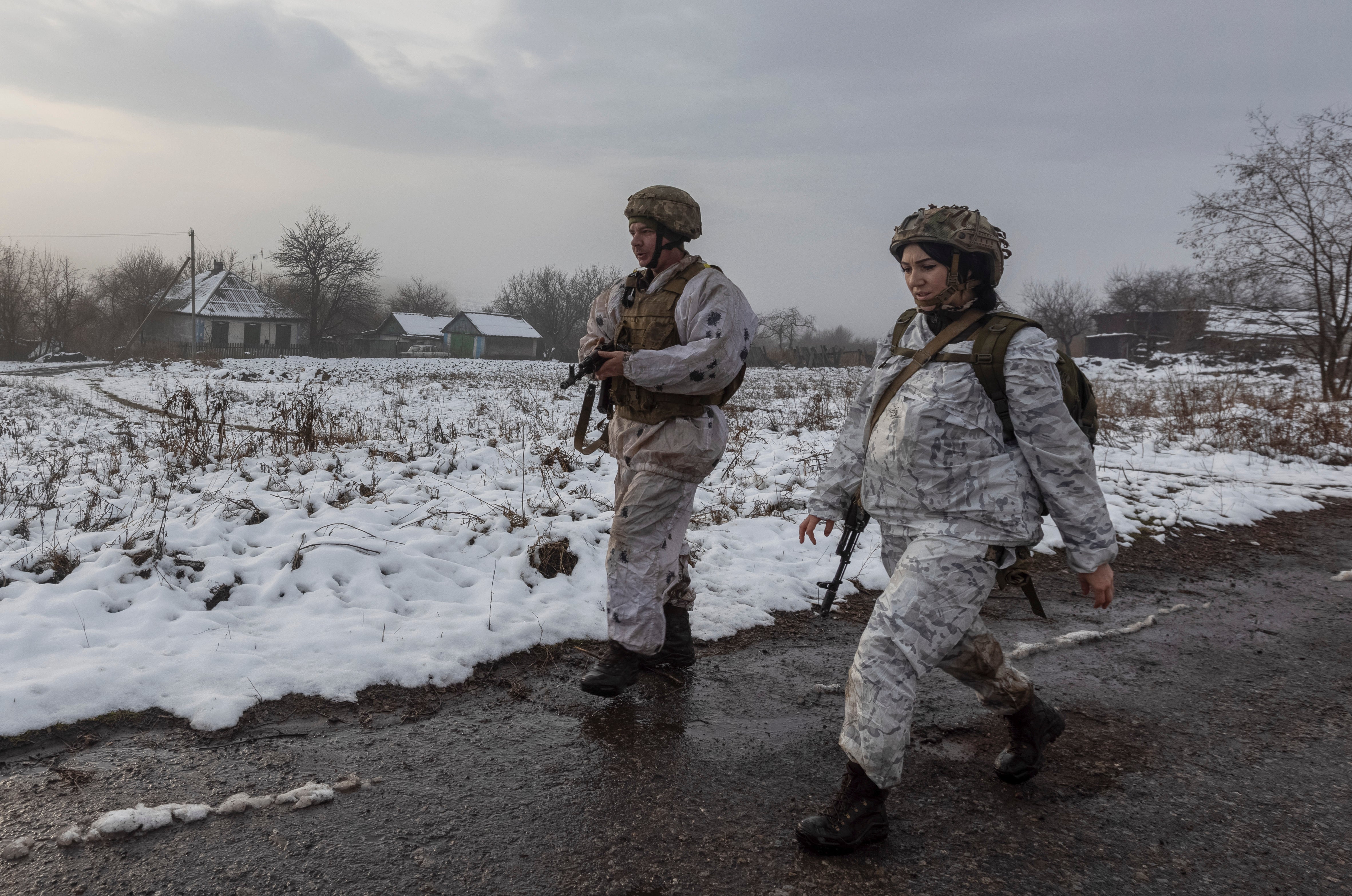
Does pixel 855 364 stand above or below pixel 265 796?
above

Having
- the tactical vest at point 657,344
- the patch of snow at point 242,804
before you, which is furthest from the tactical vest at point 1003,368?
the patch of snow at point 242,804

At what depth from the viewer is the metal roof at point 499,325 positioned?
213 feet

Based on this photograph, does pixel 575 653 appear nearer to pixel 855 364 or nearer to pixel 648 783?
pixel 648 783

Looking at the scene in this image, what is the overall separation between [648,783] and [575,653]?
4.19 feet

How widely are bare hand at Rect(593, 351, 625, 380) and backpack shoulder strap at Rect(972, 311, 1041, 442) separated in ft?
4.50

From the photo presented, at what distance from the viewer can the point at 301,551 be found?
14.6ft

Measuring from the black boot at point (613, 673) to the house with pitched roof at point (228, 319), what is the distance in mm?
58582

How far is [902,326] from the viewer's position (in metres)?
2.72

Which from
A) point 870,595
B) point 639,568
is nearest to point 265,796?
point 639,568

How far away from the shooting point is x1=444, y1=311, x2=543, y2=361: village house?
6381cm

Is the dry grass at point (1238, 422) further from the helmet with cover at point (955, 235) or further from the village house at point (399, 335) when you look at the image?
the village house at point (399, 335)

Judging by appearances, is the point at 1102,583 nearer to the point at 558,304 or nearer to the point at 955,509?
the point at 955,509

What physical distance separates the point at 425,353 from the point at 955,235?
57.2 metres

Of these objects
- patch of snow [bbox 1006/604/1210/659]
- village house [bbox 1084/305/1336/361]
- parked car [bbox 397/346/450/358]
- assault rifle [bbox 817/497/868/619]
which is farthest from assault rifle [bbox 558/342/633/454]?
parked car [bbox 397/346/450/358]
